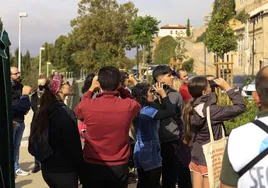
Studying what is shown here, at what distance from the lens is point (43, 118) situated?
11.1ft

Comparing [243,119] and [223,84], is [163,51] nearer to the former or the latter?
[243,119]

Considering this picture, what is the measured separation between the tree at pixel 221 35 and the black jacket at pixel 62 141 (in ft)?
43.6

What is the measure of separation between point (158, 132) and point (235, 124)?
4.20 metres

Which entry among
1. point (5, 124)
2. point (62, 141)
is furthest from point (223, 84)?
point (5, 124)

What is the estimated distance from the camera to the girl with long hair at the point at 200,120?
11.6 ft

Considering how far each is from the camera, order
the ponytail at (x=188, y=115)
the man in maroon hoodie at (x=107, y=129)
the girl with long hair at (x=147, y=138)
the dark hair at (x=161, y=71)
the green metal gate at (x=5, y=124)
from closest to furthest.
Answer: the green metal gate at (x=5, y=124) < the man in maroon hoodie at (x=107, y=129) < the ponytail at (x=188, y=115) < the girl with long hair at (x=147, y=138) < the dark hair at (x=161, y=71)

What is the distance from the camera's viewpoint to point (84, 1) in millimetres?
31594

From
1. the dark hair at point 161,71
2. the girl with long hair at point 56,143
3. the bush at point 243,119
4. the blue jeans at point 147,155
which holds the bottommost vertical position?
the bush at point 243,119

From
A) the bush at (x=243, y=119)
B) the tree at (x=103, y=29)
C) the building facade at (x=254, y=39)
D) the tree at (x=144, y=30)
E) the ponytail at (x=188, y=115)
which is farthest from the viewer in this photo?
the building facade at (x=254, y=39)

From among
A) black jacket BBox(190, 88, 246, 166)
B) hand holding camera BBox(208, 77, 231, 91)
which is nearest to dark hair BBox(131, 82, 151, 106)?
black jacket BBox(190, 88, 246, 166)

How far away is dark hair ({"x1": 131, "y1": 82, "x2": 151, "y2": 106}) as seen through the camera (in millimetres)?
4137

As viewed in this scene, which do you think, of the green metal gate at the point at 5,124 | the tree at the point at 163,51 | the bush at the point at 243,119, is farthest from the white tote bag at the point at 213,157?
the tree at the point at 163,51

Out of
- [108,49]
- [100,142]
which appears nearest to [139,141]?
[100,142]

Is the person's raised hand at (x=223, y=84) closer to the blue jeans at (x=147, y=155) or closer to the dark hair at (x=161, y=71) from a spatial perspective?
the blue jeans at (x=147, y=155)
